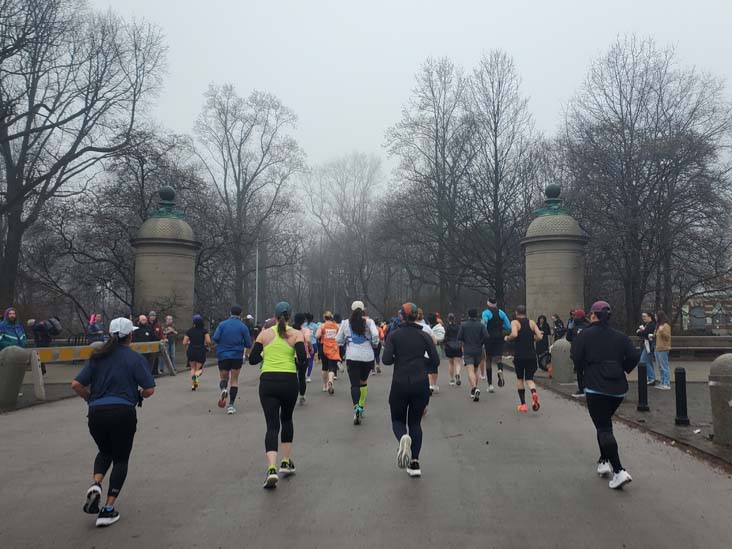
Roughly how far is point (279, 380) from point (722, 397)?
547cm

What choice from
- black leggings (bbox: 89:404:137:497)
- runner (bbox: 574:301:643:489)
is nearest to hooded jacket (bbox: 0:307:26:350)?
black leggings (bbox: 89:404:137:497)

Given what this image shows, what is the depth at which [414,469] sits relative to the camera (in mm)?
6332

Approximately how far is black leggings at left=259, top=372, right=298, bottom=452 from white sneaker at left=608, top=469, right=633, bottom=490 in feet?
10.4

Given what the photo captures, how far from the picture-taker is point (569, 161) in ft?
91.8

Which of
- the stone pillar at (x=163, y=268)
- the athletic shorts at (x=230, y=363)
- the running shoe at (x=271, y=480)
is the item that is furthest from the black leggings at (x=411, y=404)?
the stone pillar at (x=163, y=268)

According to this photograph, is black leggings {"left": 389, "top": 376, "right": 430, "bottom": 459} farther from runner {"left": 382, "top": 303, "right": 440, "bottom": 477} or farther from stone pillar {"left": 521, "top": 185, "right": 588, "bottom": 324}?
stone pillar {"left": 521, "top": 185, "right": 588, "bottom": 324}

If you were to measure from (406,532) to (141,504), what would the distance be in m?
2.44

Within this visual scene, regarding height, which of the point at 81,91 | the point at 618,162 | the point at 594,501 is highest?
the point at 81,91

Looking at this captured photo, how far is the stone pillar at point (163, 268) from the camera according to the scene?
2531 cm

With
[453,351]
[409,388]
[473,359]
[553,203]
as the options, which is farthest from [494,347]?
[553,203]

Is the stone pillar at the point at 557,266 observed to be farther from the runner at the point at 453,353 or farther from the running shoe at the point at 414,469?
the running shoe at the point at 414,469

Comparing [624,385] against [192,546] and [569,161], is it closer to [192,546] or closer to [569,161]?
[192,546]

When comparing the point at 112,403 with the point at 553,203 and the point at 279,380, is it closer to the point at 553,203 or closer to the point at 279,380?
the point at 279,380

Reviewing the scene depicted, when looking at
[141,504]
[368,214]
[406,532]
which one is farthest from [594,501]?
[368,214]
